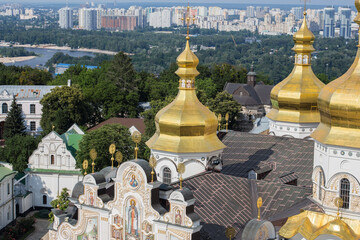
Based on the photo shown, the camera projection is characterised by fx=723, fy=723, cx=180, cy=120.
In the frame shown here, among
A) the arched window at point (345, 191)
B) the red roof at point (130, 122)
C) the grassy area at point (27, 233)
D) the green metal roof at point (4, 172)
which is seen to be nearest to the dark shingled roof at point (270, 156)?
the arched window at point (345, 191)

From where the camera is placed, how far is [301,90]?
26.7 metres

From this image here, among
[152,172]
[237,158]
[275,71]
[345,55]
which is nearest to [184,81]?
[237,158]

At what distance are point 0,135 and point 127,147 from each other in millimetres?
18896

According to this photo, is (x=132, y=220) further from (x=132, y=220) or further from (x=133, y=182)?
(x=133, y=182)

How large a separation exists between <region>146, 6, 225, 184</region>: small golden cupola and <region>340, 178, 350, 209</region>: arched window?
5.55 meters

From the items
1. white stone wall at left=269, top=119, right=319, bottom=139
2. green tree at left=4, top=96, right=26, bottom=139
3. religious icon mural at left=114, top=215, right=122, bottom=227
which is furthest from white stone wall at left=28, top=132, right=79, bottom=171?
religious icon mural at left=114, top=215, right=122, bottom=227

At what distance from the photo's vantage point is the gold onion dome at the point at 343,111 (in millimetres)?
17734

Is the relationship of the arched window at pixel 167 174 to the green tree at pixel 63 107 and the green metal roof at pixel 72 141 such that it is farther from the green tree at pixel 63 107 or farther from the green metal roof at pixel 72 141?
the green tree at pixel 63 107

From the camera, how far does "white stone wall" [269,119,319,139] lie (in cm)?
2705

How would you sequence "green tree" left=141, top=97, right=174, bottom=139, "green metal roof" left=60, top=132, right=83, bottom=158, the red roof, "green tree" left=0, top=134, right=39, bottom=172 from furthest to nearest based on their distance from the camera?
1. the red roof
2. "green tree" left=141, top=97, right=174, bottom=139
3. "green tree" left=0, top=134, right=39, bottom=172
4. "green metal roof" left=60, top=132, right=83, bottom=158

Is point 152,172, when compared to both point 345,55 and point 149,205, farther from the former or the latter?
point 345,55

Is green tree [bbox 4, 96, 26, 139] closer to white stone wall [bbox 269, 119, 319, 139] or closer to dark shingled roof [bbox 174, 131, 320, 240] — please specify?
white stone wall [bbox 269, 119, 319, 139]

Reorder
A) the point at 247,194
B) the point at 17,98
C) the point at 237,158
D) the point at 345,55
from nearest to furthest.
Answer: the point at 247,194 → the point at 237,158 → the point at 17,98 → the point at 345,55

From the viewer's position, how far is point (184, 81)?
2300cm
